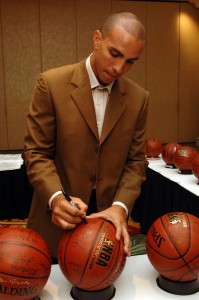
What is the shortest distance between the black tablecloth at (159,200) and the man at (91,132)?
1111 millimetres

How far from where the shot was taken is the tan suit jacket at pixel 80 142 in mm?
1396

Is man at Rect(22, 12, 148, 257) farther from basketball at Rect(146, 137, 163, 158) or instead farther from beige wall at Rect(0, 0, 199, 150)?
beige wall at Rect(0, 0, 199, 150)

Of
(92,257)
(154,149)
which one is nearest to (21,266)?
(92,257)

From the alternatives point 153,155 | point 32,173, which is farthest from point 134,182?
point 153,155

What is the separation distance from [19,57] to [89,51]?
1.49 meters

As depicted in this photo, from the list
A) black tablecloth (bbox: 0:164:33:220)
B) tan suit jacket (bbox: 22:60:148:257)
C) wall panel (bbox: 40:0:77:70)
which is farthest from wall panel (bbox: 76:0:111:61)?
tan suit jacket (bbox: 22:60:148:257)

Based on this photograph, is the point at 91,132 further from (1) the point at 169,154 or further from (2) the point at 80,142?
(1) the point at 169,154

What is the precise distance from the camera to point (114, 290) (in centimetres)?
107

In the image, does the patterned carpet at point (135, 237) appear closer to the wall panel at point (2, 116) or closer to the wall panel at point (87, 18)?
the wall panel at point (2, 116)

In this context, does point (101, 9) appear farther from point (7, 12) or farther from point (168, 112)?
point (168, 112)

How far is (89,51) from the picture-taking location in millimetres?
7402

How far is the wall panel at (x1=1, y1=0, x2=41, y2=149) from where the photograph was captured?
6876mm

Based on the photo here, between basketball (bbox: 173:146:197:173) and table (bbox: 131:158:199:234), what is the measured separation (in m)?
0.06

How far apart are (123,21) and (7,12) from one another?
20.8ft
